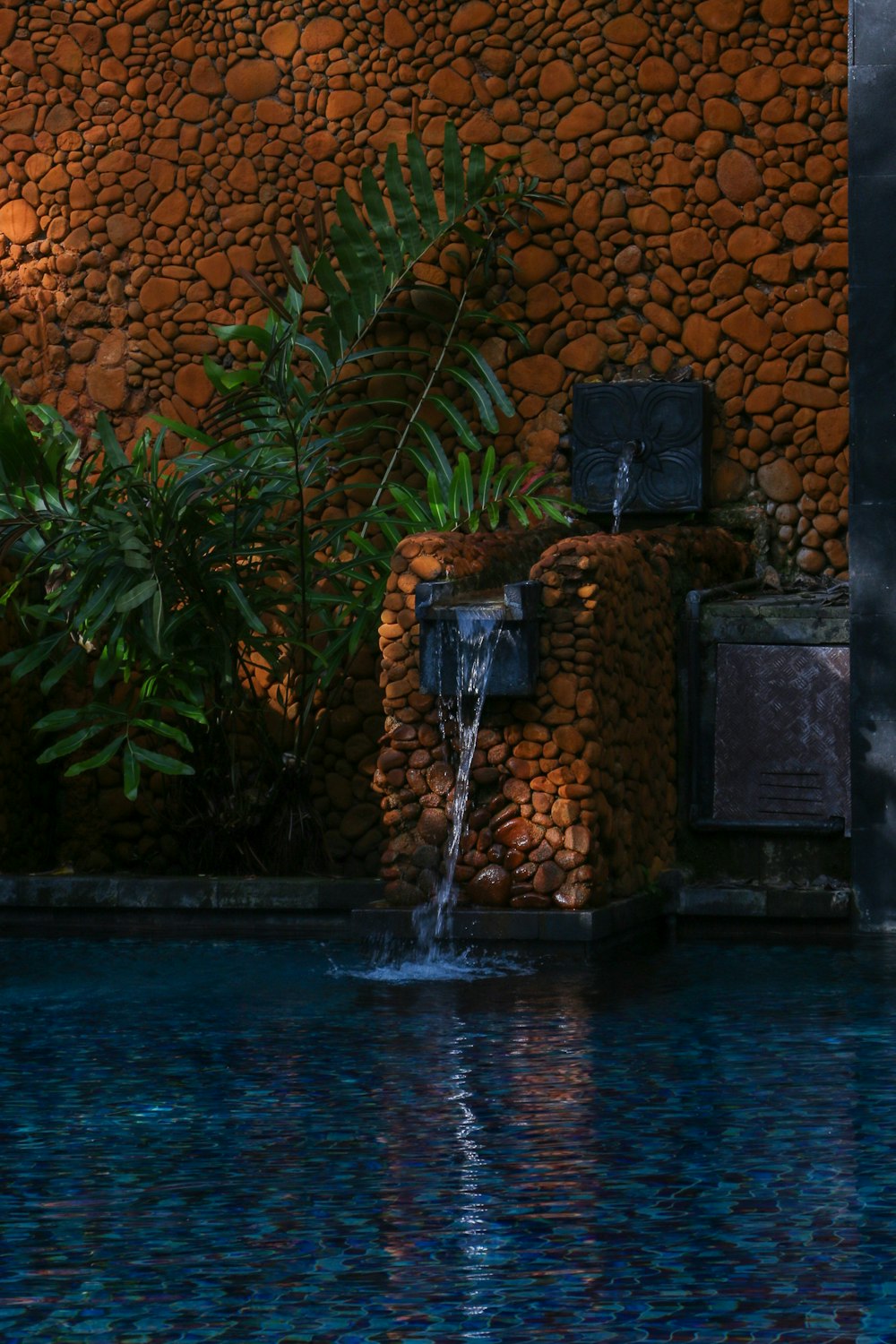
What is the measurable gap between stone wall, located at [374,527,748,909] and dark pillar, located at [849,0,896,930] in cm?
101

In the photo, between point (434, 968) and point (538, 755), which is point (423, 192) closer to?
point (538, 755)

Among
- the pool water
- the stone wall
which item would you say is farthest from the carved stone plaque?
the pool water

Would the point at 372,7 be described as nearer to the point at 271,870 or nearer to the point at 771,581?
the point at 771,581

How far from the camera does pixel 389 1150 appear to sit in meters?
5.64

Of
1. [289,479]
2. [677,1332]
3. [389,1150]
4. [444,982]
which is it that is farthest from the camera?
[289,479]

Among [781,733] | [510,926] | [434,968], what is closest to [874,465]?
[781,733]

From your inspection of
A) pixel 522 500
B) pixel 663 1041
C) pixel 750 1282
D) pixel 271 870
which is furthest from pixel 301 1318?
pixel 522 500

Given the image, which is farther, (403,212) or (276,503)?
(403,212)

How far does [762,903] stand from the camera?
33.2 feet

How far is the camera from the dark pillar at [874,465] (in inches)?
384

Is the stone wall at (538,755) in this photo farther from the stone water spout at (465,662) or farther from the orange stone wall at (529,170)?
the orange stone wall at (529,170)

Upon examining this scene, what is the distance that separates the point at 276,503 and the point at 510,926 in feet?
10.0

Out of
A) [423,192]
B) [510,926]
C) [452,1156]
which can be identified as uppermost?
[423,192]

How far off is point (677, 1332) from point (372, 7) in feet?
32.7
